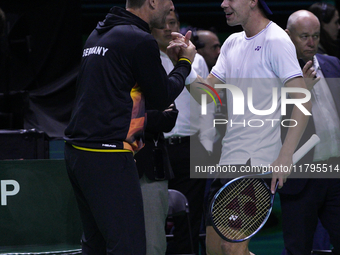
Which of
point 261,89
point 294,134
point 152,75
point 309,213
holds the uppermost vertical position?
point 152,75

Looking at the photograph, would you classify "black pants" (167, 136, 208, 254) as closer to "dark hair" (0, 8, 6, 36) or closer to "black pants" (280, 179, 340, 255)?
"black pants" (280, 179, 340, 255)

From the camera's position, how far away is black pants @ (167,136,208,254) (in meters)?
3.98

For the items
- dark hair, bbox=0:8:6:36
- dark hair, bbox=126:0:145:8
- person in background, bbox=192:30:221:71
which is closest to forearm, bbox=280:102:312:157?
dark hair, bbox=126:0:145:8

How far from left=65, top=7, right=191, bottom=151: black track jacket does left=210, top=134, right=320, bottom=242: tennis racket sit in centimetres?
66

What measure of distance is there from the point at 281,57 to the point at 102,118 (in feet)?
3.45

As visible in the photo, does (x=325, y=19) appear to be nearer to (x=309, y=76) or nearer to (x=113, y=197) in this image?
(x=309, y=76)

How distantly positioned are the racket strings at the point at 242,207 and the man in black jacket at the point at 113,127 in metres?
0.58

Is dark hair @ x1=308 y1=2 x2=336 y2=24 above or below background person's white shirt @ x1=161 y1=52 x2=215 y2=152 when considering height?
above

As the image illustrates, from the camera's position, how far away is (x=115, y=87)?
225 centimetres

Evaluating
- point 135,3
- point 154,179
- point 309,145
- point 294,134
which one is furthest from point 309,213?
point 135,3

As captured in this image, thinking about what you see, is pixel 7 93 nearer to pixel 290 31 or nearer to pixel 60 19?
pixel 60 19

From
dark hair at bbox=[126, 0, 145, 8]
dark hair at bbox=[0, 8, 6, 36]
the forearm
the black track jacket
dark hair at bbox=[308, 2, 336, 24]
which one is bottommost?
the forearm

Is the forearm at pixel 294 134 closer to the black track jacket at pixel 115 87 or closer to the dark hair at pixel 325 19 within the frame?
the black track jacket at pixel 115 87

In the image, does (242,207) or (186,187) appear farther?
(186,187)
